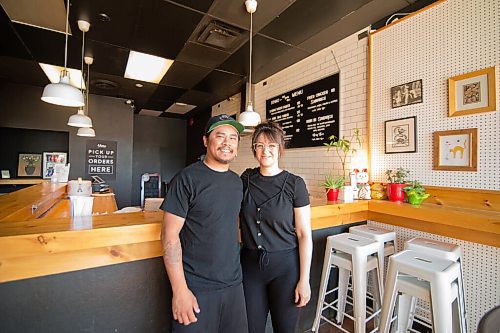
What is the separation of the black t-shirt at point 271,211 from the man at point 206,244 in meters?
0.14

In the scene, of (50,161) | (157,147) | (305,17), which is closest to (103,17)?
(305,17)

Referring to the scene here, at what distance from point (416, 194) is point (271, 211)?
4.95ft

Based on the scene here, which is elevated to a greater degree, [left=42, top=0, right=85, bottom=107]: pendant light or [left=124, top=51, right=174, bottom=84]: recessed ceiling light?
[left=124, top=51, right=174, bottom=84]: recessed ceiling light

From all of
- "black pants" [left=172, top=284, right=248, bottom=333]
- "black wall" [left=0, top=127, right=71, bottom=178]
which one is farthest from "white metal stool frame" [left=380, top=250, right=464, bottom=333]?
"black wall" [left=0, top=127, right=71, bottom=178]

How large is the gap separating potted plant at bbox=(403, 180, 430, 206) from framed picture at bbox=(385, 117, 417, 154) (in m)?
0.36

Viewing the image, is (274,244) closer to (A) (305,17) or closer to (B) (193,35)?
(A) (305,17)

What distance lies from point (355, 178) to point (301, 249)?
1.50 m

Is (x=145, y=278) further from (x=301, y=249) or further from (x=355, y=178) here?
(x=355, y=178)

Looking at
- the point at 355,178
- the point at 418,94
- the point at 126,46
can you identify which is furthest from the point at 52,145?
the point at 418,94

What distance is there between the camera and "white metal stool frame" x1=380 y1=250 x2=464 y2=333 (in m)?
1.31

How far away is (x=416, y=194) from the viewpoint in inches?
81.4

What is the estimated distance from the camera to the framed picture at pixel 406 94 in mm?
2242

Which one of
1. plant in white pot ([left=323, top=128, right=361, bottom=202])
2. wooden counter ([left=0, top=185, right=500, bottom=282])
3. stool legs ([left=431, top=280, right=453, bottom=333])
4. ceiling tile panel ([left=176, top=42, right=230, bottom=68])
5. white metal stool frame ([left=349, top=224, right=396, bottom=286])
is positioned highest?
ceiling tile panel ([left=176, top=42, right=230, bottom=68])

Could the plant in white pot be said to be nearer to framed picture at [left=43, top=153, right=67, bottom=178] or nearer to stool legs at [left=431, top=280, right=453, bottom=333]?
stool legs at [left=431, top=280, right=453, bottom=333]
